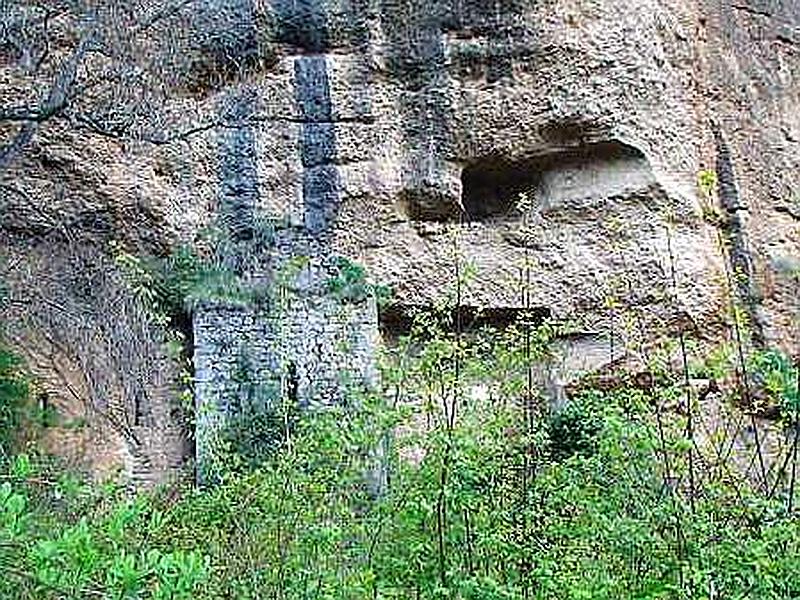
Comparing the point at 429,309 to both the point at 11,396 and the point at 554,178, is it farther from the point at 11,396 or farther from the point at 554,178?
the point at 11,396

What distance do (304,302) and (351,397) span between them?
21.3ft

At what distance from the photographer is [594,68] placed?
1341 centimetres

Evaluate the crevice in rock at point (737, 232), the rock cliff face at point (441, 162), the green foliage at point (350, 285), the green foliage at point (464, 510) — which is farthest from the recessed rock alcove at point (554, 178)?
the green foliage at point (464, 510)

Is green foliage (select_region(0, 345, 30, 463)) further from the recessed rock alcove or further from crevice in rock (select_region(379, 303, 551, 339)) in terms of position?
the recessed rock alcove

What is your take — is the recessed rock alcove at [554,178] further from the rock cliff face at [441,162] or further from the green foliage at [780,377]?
the green foliage at [780,377]

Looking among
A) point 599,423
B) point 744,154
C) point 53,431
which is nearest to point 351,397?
point 599,423

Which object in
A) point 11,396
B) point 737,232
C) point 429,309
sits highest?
point 737,232

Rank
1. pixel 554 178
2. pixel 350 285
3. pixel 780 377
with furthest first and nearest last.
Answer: pixel 554 178, pixel 350 285, pixel 780 377

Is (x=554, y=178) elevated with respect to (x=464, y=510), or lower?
lower

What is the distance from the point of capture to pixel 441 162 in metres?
13.4

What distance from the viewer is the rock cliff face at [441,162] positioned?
12695 mm

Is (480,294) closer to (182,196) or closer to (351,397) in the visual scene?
(182,196)

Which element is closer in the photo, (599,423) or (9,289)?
(599,423)

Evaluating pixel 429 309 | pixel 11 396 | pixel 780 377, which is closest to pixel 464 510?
pixel 780 377
